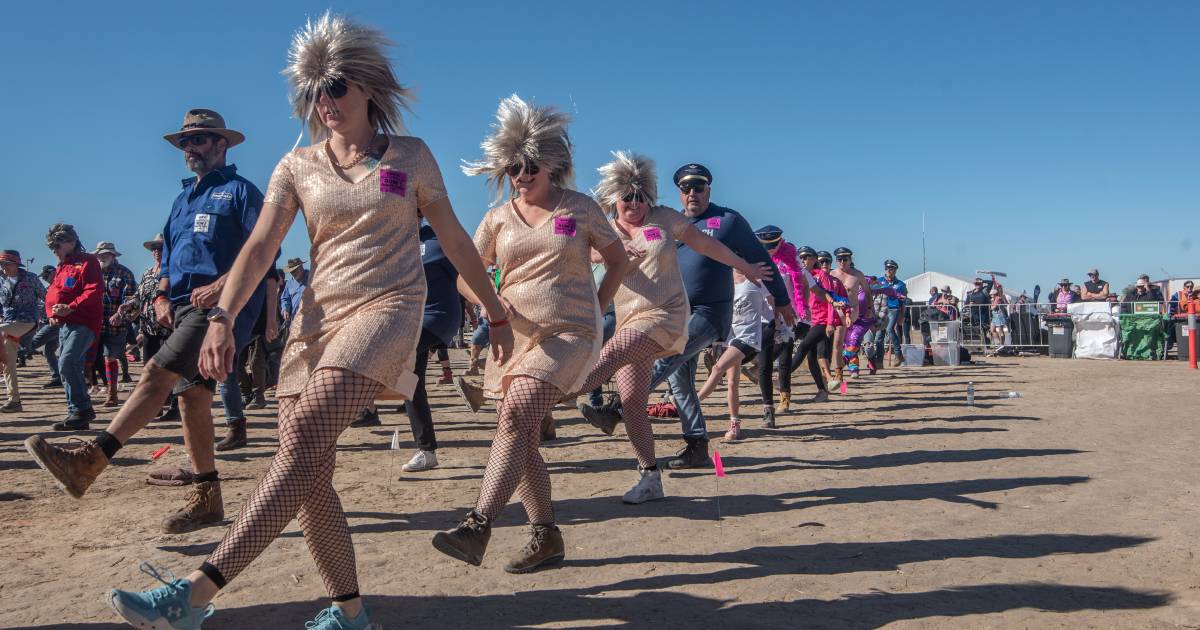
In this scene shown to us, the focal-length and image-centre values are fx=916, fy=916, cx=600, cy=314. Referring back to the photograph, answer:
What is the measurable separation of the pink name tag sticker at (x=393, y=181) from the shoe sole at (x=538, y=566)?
69.5 inches

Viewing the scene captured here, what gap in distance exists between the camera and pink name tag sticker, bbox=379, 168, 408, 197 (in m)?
3.12

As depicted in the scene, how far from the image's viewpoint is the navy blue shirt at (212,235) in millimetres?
4973

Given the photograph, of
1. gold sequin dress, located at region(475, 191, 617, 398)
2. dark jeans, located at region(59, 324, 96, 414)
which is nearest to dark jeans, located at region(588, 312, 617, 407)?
gold sequin dress, located at region(475, 191, 617, 398)

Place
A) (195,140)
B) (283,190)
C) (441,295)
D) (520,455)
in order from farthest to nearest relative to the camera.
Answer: (441,295), (195,140), (520,455), (283,190)

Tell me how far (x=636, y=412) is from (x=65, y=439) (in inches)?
240

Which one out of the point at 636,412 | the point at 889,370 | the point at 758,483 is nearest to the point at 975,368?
the point at 889,370

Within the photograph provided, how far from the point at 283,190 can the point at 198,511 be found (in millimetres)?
2330

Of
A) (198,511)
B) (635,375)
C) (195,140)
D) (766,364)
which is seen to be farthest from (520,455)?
(766,364)

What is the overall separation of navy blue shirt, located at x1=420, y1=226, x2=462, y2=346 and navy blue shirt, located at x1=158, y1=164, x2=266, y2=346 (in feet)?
5.17

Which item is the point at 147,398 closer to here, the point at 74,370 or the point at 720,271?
the point at 720,271

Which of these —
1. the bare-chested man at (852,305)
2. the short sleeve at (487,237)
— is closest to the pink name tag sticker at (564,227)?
the short sleeve at (487,237)

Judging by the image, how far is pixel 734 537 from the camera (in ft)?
15.3

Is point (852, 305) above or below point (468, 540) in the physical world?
above

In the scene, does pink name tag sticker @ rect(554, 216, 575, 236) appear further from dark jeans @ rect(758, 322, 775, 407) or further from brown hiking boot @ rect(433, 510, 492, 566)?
dark jeans @ rect(758, 322, 775, 407)
